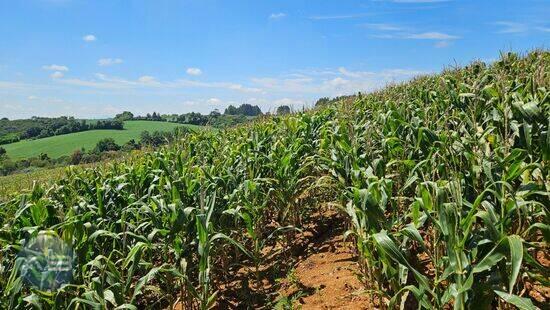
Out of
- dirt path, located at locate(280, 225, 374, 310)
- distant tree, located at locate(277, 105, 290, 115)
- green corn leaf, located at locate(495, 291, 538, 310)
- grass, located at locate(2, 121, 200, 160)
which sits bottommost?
grass, located at locate(2, 121, 200, 160)

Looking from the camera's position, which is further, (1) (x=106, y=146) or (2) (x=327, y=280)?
(1) (x=106, y=146)

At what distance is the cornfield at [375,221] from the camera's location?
2.41 metres

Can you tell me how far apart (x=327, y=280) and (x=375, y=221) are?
1231 millimetres

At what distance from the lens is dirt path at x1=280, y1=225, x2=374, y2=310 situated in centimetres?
358

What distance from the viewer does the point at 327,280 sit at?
403cm

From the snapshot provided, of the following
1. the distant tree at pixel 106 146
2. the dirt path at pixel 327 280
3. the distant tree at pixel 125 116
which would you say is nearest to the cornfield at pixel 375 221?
the dirt path at pixel 327 280

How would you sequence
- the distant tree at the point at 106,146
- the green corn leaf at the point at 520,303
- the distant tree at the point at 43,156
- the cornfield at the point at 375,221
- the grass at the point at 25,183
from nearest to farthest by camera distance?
the green corn leaf at the point at 520,303 → the cornfield at the point at 375,221 → the grass at the point at 25,183 → the distant tree at the point at 106,146 → the distant tree at the point at 43,156

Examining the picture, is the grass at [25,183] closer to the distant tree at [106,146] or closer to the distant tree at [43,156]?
the distant tree at [106,146]

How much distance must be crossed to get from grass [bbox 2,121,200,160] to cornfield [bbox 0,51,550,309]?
54.8 metres

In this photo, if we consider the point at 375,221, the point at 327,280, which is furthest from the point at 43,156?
the point at 375,221

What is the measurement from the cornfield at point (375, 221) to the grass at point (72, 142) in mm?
A: 54789

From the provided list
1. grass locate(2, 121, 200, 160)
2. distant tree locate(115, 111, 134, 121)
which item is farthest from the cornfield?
distant tree locate(115, 111, 134, 121)

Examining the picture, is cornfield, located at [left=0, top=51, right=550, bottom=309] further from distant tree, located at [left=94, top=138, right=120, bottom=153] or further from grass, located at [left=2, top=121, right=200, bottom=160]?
grass, located at [left=2, top=121, right=200, bottom=160]

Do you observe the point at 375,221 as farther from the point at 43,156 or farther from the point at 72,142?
the point at 72,142
